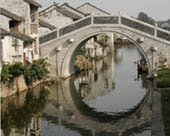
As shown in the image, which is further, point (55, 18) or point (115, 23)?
point (55, 18)

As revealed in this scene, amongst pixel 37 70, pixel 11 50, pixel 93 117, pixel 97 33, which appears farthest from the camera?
pixel 97 33

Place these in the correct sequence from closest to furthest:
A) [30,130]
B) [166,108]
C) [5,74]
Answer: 1. [30,130]
2. [166,108]
3. [5,74]

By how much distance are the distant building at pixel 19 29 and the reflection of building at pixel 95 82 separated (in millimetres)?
4619

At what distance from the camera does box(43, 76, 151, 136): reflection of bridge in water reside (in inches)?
637

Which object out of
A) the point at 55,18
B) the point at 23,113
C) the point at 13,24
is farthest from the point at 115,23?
the point at 23,113

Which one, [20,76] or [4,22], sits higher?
[4,22]

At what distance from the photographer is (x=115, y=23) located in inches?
1130

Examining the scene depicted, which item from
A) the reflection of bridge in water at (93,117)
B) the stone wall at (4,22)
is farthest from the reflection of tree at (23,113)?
the stone wall at (4,22)

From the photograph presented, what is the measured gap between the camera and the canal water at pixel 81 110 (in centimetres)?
1603

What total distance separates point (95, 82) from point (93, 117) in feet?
42.3

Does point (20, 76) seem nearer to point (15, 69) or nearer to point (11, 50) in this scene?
point (15, 69)

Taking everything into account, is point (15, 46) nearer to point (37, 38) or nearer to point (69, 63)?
point (37, 38)

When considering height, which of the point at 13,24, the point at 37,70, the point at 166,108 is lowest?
the point at 166,108

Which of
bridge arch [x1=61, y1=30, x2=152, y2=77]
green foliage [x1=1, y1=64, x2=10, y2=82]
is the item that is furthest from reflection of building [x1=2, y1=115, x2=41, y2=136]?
bridge arch [x1=61, y1=30, x2=152, y2=77]
